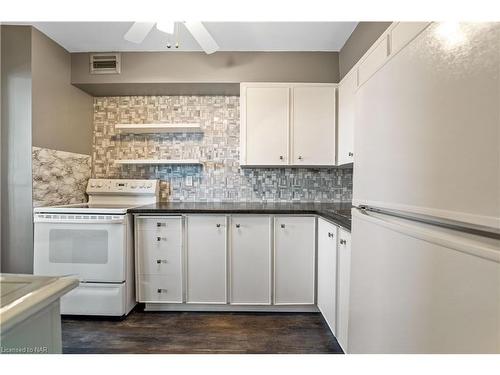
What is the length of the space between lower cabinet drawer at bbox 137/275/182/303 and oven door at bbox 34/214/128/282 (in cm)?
24

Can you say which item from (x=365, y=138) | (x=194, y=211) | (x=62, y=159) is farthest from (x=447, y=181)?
(x=62, y=159)

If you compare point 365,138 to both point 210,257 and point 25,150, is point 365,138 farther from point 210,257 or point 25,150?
point 25,150

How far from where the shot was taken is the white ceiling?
6.81ft

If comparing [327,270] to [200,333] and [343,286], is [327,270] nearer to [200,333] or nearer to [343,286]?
[343,286]

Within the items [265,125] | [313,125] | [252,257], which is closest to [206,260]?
[252,257]

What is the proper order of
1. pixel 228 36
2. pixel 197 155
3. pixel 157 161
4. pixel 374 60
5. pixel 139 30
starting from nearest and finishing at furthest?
pixel 374 60 → pixel 139 30 → pixel 228 36 → pixel 157 161 → pixel 197 155

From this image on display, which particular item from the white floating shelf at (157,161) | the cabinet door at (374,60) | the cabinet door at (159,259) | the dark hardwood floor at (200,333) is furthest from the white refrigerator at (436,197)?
the white floating shelf at (157,161)

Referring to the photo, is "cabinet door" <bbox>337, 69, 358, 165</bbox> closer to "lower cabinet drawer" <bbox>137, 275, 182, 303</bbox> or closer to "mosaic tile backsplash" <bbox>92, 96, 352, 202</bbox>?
"mosaic tile backsplash" <bbox>92, 96, 352, 202</bbox>

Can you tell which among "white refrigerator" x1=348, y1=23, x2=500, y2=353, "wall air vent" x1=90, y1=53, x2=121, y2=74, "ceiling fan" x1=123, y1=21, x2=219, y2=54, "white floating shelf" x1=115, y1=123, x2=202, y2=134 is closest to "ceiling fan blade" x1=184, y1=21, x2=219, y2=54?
"ceiling fan" x1=123, y1=21, x2=219, y2=54

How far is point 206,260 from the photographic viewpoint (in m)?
2.23

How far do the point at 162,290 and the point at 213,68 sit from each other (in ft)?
6.70

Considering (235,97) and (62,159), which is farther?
(235,97)
